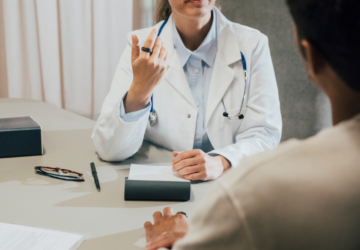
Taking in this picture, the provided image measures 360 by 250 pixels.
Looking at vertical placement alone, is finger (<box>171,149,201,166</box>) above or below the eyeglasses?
above

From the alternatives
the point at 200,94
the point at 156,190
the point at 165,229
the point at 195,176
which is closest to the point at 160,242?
the point at 165,229

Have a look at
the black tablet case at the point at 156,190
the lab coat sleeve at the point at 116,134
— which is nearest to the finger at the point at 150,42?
the lab coat sleeve at the point at 116,134

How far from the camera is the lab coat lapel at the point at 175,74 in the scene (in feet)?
4.42

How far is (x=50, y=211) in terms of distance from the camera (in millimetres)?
820

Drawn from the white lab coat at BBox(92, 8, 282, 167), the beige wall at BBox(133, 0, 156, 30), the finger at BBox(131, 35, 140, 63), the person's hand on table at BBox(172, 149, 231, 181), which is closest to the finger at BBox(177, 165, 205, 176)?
the person's hand on table at BBox(172, 149, 231, 181)

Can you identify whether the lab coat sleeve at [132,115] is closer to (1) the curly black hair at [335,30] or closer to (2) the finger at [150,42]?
(2) the finger at [150,42]

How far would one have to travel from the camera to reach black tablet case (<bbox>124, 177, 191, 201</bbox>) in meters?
0.87

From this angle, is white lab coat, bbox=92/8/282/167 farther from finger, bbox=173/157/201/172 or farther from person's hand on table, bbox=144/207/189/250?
person's hand on table, bbox=144/207/189/250

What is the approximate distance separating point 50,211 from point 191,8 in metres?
0.86

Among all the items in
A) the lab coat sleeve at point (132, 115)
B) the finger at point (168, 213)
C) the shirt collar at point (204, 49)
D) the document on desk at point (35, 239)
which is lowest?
the document on desk at point (35, 239)

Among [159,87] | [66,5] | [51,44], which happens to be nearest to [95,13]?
[66,5]

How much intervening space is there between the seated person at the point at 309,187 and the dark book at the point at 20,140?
0.95 m

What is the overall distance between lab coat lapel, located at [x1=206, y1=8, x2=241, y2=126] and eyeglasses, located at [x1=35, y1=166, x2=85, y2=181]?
1.79ft

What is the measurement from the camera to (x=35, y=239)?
2.31ft
